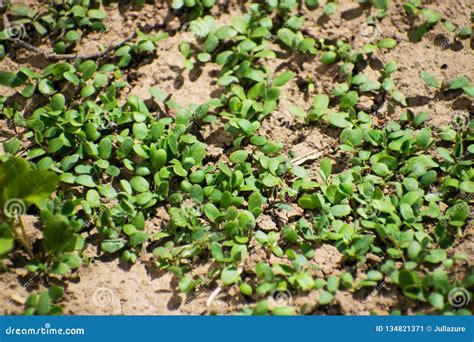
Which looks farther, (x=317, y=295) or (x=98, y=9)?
(x=98, y=9)

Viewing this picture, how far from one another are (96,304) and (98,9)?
2142 mm

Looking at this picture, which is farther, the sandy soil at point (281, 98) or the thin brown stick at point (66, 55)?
the thin brown stick at point (66, 55)

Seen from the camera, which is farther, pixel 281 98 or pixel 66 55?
pixel 66 55

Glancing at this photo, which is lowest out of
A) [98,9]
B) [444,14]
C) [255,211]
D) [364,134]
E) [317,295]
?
[317,295]

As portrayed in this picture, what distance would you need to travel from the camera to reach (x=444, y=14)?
158 inches

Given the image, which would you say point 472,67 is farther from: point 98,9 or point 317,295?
point 98,9

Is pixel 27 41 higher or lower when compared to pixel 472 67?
lower

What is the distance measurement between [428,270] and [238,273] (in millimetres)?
989

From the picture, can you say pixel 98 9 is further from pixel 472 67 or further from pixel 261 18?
pixel 472 67

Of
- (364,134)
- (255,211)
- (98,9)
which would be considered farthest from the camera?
(98,9)

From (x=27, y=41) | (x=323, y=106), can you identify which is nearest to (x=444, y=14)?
(x=323, y=106)

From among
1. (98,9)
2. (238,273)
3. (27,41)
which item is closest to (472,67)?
(238,273)

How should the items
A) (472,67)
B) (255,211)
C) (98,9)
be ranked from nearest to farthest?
(255,211) < (472,67) < (98,9)

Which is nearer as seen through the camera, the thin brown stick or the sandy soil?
the sandy soil
